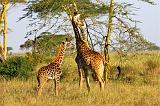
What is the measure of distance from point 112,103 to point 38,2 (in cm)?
799

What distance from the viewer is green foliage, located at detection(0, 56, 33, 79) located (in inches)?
741

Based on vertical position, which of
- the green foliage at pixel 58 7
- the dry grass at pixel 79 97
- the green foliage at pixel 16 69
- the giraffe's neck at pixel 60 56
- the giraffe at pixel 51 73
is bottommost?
the green foliage at pixel 16 69

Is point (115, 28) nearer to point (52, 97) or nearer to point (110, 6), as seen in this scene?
point (110, 6)

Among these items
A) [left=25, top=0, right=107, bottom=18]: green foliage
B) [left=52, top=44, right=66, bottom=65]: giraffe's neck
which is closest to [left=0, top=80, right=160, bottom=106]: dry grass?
[left=52, top=44, right=66, bottom=65]: giraffe's neck

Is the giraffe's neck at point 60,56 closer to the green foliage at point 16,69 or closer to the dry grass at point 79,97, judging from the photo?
the dry grass at point 79,97

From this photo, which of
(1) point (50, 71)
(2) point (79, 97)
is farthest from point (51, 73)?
(2) point (79, 97)

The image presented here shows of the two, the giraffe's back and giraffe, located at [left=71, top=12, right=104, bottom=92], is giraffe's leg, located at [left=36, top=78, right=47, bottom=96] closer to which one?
the giraffe's back

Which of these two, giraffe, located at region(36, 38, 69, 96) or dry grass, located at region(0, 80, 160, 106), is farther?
giraffe, located at region(36, 38, 69, 96)

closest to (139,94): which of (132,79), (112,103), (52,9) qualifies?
(112,103)

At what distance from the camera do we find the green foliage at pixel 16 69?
18.8 meters

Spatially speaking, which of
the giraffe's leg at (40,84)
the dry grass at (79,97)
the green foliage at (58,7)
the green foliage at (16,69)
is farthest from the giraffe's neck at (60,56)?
the green foliage at (16,69)

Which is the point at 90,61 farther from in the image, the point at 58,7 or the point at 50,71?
the point at 58,7

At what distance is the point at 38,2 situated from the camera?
17250 millimetres

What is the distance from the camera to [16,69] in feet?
62.6
